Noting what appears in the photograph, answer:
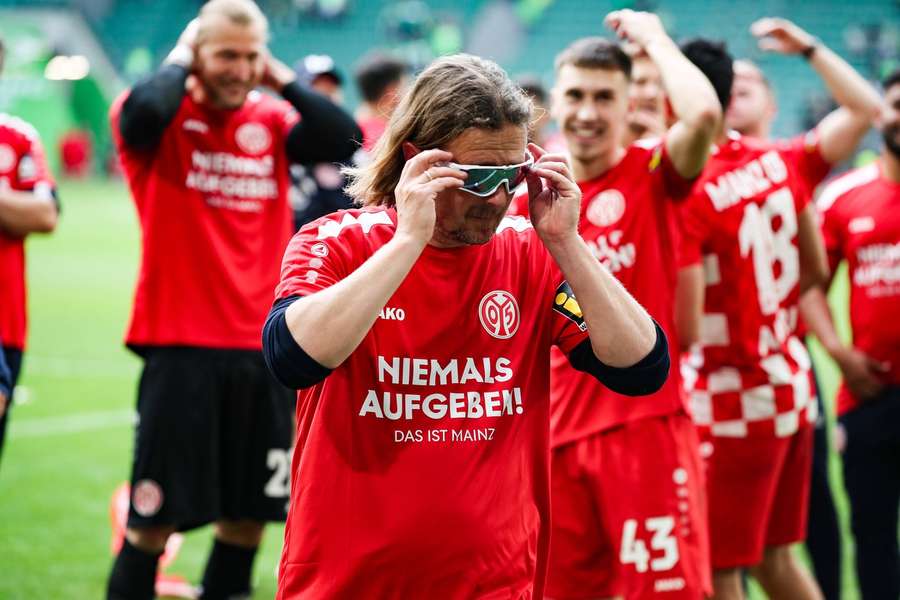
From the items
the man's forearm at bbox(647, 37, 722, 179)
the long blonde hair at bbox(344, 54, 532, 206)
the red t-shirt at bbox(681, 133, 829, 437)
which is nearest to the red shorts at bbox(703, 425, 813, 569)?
the red t-shirt at bbox(681, 133, 829, 437)

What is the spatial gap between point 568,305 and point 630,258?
62.5 inches

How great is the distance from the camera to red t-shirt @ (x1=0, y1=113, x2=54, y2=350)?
5391 mm

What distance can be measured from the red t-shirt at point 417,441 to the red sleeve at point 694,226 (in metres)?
2.06

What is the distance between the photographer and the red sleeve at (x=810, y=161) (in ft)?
18.1

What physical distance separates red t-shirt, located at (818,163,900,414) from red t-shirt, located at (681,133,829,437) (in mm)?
673

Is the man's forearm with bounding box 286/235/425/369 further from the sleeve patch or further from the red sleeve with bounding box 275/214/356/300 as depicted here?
the sleeve patch

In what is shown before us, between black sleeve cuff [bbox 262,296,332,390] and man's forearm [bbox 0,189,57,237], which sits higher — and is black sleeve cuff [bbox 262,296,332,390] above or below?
below

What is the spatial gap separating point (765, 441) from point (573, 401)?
1085 mm

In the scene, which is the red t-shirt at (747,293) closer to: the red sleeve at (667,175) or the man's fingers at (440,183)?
the red sleeve at (667,175)

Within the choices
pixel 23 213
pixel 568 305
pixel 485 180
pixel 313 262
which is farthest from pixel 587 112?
pixel 23 213

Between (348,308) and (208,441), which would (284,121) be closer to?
(208,441)

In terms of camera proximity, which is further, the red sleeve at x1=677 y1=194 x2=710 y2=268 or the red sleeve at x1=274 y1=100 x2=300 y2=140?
the red sleeve at x1=274 y1=100 x2=300 y2=140

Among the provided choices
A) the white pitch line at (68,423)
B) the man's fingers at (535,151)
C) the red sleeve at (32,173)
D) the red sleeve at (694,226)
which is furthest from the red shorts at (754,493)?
the white pitch line at (68,423)

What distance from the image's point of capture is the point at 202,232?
5.38m
